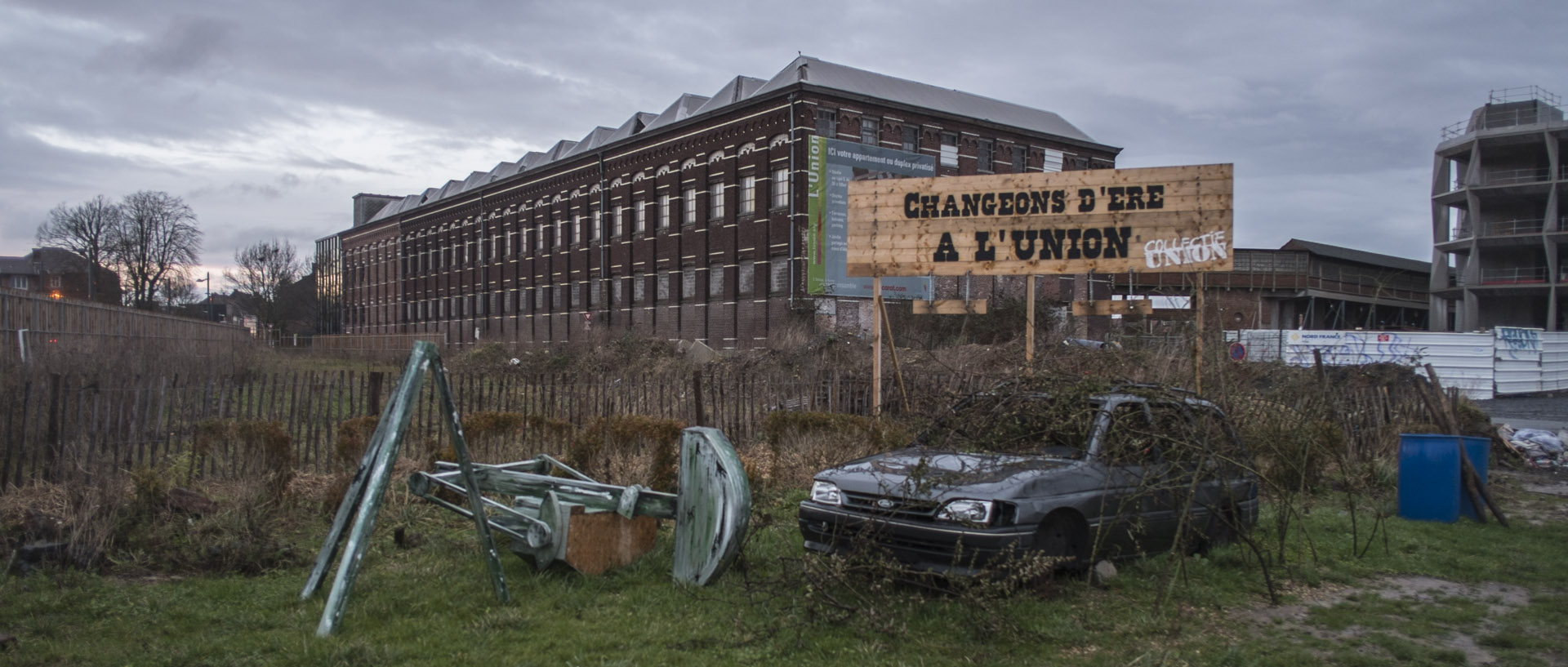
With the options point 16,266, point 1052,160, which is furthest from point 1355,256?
point 16,266

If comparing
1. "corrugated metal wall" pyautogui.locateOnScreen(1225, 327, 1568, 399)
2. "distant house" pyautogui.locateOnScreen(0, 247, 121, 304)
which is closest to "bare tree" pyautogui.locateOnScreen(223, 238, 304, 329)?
"distant house" pyautogui.locateOnScreen(0, 247, 121, 304)

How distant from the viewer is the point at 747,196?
43.4 m

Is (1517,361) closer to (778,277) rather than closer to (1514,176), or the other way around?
(778,277)

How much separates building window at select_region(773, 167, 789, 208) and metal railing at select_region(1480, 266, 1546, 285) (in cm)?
4611

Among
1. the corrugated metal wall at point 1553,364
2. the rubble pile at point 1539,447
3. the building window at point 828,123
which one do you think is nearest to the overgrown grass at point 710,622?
the rubble pile at point 1539,447

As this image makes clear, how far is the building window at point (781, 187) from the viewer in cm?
4084

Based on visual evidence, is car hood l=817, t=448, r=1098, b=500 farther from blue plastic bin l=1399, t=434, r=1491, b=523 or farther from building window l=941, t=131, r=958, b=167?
building window l=941, t=131, r=958, b=167

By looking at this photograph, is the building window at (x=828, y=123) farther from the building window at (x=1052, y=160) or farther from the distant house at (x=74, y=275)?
the distant house at (x=74, y=275)

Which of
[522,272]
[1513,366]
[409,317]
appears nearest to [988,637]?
[1513,366]

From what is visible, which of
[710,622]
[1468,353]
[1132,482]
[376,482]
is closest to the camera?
[376,482]

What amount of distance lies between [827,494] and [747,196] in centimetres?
3696

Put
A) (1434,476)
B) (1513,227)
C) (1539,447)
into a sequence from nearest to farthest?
(1434,476), (1539,447), (1513,227)

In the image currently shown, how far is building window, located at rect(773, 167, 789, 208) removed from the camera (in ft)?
134

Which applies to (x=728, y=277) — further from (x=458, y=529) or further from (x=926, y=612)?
(x=926, y=612)
